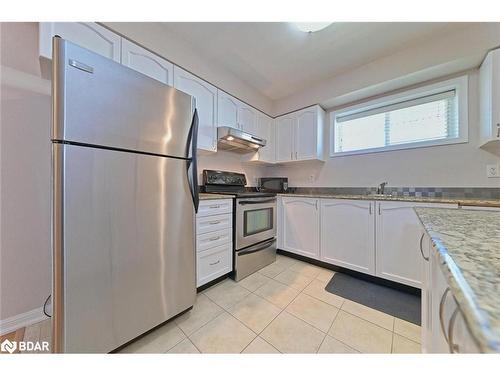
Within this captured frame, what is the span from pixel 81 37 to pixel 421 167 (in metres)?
3.20

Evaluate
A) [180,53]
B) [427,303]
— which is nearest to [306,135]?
[180,53]

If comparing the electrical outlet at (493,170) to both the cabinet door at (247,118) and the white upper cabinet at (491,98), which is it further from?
the cabinet door at (247,118)

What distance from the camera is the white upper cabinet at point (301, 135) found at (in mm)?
2520

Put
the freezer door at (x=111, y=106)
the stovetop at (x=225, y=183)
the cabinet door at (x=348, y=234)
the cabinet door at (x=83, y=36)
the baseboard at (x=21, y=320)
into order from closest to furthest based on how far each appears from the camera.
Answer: the freezer door at (x=111, y=106), the cabinet door at (x=83, y=36), the baseboard at (x=21, y=320), the cabinet door at (x=348, y=234), the stovetop at (x=225, y=183)

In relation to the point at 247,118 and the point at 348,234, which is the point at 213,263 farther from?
the point at 247,118

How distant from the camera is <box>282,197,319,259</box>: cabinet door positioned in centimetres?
223

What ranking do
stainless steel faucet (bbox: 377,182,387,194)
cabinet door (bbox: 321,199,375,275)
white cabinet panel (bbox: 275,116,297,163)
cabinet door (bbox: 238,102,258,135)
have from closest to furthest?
cabinet door (bbox: 321,199,375,275), stainless steel faucet (bbox: 377,182,387,194), cabinet door (bbox: 238,102,258,135), white cabinet panel (bbox: 275,116,297,163)

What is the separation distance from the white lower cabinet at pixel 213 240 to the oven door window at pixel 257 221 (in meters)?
0.19

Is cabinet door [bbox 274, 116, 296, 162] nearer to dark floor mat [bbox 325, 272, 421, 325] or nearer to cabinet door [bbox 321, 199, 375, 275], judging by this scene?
cabinet door [bbox 321, 199, 375, 275]

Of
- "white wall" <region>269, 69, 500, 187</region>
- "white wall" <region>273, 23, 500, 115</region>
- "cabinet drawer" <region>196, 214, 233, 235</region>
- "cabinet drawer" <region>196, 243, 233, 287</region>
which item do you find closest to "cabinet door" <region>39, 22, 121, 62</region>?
"cabinet drawer" <region>196, 214, 233, 235</region>

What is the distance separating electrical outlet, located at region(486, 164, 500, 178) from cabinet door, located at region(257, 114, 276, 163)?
88.0 inches

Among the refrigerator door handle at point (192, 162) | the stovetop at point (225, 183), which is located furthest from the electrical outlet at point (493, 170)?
the refrigerator door handle at point (192, 162)
